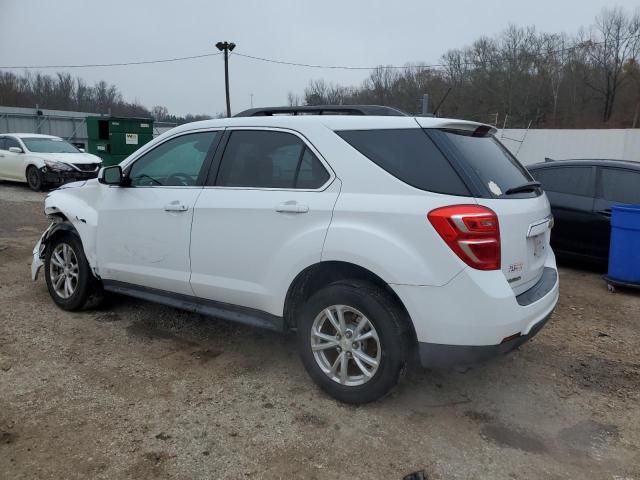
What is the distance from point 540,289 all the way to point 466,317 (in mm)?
766

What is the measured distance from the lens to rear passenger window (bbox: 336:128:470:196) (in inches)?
118

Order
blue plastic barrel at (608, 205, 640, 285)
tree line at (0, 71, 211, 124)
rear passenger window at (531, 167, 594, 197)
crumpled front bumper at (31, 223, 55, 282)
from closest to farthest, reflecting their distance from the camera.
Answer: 1. crumpled front bumper at (31, 223, 55, 282)
2. blue plastic barrel at (608, 205, 640, 285)
3. rear passenger window at (531, 167, 594, 197)
4. tree line at (0, 71, 211, 124)

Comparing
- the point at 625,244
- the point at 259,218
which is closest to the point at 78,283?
the point at 259,218

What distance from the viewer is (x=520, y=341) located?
10.0ft

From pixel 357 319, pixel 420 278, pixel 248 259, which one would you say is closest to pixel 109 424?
pixel 248 259

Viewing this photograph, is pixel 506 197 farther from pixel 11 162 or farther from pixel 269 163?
pixel 11 162

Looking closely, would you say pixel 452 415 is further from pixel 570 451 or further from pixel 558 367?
pixel 558 367

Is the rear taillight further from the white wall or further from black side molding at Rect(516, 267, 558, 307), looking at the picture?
the white wall

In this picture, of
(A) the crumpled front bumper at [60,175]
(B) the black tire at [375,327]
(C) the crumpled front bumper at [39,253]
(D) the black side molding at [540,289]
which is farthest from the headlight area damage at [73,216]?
(A) the crumpled front bumper at [60,175]

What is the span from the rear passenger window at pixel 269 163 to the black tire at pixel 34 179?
41.9 ft

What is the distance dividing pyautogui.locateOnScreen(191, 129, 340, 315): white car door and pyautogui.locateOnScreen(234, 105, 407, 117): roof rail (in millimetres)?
293

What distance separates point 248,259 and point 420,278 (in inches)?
47.9

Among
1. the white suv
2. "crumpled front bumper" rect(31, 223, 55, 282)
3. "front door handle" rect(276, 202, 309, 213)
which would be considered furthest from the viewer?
"crumpled front bumper" rect(31, 223, 55, 282)

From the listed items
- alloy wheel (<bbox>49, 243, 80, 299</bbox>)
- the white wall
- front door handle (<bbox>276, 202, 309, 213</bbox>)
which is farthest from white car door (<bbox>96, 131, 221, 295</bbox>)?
the white wall
